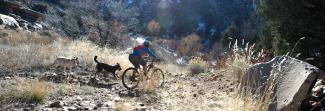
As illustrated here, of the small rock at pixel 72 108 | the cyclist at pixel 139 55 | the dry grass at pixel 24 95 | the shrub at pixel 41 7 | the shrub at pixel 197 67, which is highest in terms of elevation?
the shrub at pixel 41 7

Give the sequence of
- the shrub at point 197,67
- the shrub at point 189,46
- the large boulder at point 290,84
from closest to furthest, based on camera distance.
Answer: the large boulder at point 290,84
the shrub at point 197,67
the shrub at point 189,46

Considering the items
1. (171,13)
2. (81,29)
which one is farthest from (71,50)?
(171,13)

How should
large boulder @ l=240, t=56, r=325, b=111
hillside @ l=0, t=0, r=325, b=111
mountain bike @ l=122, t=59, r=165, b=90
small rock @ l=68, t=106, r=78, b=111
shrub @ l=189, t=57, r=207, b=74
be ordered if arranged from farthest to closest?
shrub @ l=189, t=57, r=207, b=74
mountain bike @ l=122, t=59, r=165, b=90
small rock @ l=68, t=106, r=78, b=111
hillside @ l=0, t=0, r=325, b=111
large boulder @ l=240, t=56, r=325, b=111

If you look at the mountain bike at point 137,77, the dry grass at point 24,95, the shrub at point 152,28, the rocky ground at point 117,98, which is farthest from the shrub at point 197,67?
the shrub at point 152,28

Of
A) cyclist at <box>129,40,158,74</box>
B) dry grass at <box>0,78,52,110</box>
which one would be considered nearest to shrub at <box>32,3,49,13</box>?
cyclist at <box>129,40,158,74</box>

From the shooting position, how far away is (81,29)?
43.0 m

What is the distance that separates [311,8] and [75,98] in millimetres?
4924

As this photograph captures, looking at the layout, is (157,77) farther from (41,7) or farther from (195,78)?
(41,7)

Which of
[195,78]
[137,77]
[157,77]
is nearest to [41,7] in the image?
[195,78]

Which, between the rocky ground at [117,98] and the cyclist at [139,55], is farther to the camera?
the cyclist at [139,55]

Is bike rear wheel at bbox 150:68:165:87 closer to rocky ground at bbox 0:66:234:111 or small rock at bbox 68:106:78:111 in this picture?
rocky ground at bbox 0:66:234:111

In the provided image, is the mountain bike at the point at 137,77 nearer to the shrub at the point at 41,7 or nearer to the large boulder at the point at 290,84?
the large boulder at the point at 290,84

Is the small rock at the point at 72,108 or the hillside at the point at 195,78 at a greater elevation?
the hillside at the point at 195,78

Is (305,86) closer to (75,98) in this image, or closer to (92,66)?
(75,98)
